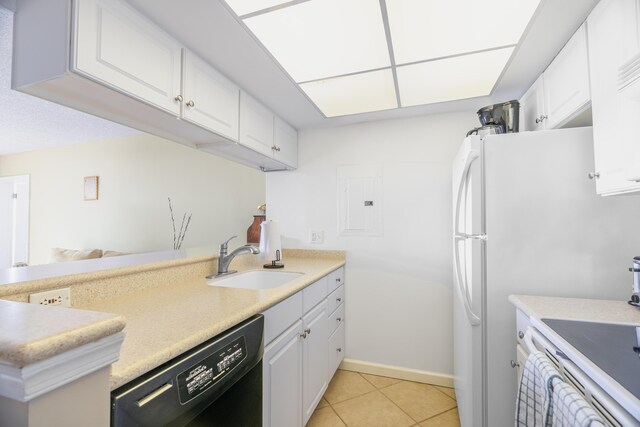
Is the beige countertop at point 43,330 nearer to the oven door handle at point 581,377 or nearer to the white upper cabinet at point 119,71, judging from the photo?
the white upper cabinet at point 119,71

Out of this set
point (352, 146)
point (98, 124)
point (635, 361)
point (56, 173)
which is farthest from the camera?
point (56, 173)

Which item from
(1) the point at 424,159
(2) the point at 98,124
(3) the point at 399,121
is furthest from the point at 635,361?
(2) the point at 98,124

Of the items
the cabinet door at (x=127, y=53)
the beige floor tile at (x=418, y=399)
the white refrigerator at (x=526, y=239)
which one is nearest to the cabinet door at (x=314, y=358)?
the beige floor tile at (x=418, y=399)

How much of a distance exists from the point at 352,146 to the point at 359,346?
1.71 metres

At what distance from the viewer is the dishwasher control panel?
733mm

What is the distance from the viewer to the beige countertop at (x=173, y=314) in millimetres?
678

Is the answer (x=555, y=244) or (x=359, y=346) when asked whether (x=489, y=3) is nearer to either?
(x=555, y=244)

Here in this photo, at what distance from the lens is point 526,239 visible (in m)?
1.30

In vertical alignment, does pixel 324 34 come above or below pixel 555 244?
above

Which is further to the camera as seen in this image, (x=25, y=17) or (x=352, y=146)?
(x=352, y=146)

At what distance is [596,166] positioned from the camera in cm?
113

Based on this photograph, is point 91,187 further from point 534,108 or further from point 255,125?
point 534,108

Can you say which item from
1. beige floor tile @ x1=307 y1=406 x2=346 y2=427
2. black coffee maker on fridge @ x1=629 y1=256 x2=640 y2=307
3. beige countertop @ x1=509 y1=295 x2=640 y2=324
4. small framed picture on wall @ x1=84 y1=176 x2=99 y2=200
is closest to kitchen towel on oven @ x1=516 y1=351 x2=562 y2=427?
beige countertop @ x1=509 y1=295 x2=640 y2=324

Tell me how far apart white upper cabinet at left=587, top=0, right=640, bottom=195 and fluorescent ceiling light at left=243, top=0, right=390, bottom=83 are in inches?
32.5
